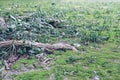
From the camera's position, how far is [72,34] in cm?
894

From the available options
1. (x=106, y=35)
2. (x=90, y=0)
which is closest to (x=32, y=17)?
(x=106, y=35)

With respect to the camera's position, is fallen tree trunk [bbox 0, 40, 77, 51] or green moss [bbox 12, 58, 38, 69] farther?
fallen tree trunk [bbox 0, 40, 77, 51]

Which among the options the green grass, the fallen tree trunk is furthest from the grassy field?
the fallen tree trunk

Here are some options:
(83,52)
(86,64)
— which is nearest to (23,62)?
(86,64)

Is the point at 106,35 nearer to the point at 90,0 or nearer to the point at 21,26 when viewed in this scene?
the point at 21,26

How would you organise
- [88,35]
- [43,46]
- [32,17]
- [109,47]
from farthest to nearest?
[32,17] → [88,35] → [109,47] → [43,46]

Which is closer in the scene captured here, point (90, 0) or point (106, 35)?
point (106, 35)

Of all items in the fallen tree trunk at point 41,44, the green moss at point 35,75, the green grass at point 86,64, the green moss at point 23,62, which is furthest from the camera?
the fallen tree trunk at point 41,44

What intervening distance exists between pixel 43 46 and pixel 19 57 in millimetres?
672

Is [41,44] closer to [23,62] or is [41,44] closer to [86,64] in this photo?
[23,62]

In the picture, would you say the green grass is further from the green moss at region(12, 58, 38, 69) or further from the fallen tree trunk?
the green moss at region(12, 58, 38, 69)

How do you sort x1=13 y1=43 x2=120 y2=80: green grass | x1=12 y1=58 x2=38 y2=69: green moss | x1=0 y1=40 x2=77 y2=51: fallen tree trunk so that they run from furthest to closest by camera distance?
x1=0 y1=40 x2=77 y2=51: fallen tree trunk < x1=12 y1=58 x2=38 y2=69: green moss < x1=13 y1=43 x2=120 y2=80: green grass

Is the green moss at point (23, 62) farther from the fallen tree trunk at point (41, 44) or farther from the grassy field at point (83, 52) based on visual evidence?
the fallen tree trunk at point (41, 44)

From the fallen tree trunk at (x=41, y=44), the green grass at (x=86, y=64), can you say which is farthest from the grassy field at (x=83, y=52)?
the fallen tree trunk at (x=41, y=44)
